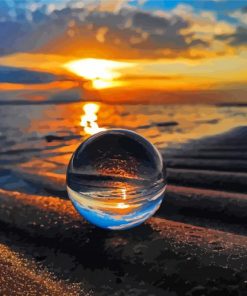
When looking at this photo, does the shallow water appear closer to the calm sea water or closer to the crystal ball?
the calm sea water

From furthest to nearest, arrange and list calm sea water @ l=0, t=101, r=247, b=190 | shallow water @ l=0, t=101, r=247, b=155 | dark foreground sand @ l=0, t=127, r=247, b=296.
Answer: shallow water @ l=0, t=101, r=247, b=155
calm sea water @ l=0, t=101, r=247, b=190
dark foreground sand @ l=0, t=127, r=247, b=296

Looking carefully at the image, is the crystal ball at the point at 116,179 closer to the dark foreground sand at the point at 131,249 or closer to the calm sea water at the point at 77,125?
the dark foreground sand at the point at 131,249

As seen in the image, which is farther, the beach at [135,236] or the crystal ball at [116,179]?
the crystal ball at [116,179]

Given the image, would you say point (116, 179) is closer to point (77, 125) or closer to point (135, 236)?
point (135, 236)

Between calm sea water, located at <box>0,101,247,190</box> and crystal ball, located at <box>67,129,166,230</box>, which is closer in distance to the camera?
crystal ball, located at <box>67,129,166,230</box>

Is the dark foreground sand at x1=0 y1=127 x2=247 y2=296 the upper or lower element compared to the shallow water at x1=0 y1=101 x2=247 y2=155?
upper

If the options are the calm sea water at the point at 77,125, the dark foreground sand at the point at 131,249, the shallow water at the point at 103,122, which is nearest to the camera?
the dark foreground sand at the point at 131,249

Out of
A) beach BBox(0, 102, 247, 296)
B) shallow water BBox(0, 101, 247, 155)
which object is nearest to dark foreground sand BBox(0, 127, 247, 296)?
beach BBox(0, 102, 247, 296)

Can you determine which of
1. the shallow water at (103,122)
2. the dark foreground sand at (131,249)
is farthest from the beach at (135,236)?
the shallow water at (103,122)
